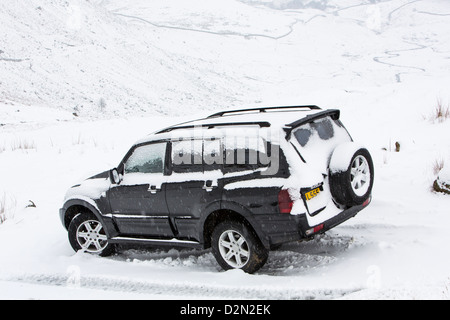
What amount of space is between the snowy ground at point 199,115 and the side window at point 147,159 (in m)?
1.26

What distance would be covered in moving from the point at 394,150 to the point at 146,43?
32.9m

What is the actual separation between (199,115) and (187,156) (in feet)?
41.6

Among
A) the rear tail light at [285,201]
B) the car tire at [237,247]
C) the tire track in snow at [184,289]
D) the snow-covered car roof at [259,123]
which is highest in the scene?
the snow-covered car roof at [259,123]

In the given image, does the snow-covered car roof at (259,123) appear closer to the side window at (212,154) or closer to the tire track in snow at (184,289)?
the side window at (212,154)

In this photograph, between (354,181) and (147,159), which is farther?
(147,159)

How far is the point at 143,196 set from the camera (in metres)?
5.79

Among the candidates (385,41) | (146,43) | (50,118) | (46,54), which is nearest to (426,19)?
(385,41)

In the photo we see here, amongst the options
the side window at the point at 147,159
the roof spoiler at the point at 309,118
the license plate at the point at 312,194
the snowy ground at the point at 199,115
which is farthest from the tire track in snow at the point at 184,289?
the roof spoiler at the point at 309,118

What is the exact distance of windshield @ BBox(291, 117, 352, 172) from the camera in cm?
497

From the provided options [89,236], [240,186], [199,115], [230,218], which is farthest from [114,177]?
[199,115]

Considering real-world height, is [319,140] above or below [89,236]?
above

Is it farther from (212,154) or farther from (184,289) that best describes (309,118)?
(184,289)

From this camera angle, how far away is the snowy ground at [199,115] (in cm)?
499

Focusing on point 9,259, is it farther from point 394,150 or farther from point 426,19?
point 426,19
